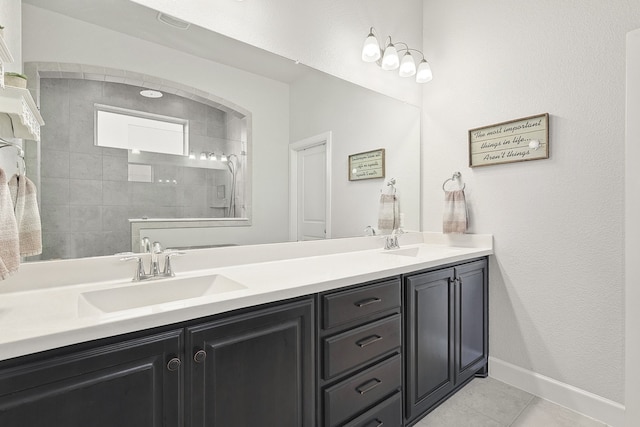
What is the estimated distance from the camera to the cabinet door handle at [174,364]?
93 centimetres

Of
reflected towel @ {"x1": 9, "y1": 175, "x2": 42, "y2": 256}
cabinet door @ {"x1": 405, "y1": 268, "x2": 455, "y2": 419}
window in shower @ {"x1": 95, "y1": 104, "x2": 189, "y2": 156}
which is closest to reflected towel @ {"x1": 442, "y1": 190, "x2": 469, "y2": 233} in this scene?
cabinet door @ {"x1": 405, "y1": 268, "x2": 455, "y2": 419}

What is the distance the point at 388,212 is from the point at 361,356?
49.4 inches

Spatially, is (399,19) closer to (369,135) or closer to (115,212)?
(369,135)

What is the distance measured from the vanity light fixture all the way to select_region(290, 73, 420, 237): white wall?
0.67 ft

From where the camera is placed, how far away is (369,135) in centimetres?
235

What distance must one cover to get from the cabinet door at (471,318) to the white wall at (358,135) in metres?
0.64

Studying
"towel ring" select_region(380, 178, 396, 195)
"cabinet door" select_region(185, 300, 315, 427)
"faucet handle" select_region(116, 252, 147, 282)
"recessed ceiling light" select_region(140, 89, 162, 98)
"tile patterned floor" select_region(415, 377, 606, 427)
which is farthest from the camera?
"towel ring" select_region(380, 178, 396, 195)

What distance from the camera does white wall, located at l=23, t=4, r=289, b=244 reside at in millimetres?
1196

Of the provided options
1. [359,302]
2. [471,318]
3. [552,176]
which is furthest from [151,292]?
[552,176]

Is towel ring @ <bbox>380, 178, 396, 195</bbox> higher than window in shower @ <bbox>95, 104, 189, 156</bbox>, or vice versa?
window in shower @ <bbox>95, 104, 189, 156</bbox>

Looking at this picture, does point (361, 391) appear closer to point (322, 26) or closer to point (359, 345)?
point (359, 345)

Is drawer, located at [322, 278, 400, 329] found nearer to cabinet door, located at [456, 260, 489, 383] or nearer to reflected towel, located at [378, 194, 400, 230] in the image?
cabinet door, located at [456, 260, 489, 383]

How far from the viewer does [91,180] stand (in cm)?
125

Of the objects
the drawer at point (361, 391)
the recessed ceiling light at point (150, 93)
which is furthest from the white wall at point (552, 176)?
the recessed ceiling light at point (150, 93)
